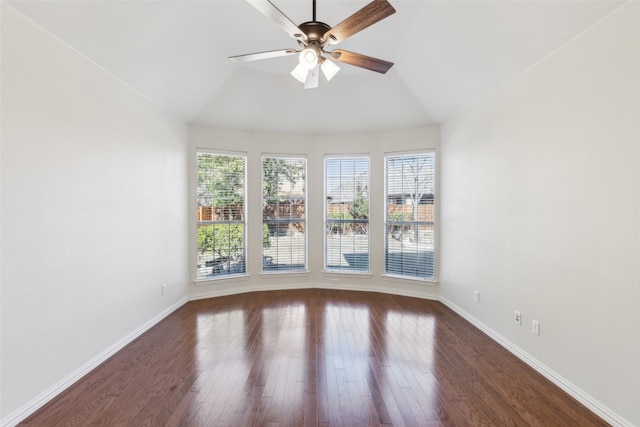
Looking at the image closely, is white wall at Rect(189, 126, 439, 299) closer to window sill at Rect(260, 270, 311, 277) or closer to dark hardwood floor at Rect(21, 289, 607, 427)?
window sill at Rect(260, 270, 311, 277)

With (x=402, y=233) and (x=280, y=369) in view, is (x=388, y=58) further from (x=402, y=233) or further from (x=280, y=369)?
(x=280, y=369)

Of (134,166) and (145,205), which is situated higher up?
(134,166)

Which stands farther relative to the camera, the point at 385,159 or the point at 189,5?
the point at 385,159

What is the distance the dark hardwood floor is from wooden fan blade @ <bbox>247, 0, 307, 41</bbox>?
8.71 feet

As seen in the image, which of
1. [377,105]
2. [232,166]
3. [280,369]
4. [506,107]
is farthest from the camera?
[232,166]

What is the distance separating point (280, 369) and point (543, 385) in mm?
2167

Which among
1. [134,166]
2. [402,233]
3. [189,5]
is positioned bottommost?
[402,233]

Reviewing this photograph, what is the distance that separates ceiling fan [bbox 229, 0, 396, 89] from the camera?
186cm

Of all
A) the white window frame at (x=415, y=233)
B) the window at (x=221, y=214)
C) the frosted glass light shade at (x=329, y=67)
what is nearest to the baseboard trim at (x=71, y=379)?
the window at (x=221, y=214)

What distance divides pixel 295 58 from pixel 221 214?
259 cm

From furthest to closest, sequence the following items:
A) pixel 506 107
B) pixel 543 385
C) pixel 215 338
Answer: pixel 215 338, pixel 506 107, pixel 543 385

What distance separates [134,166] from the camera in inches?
131

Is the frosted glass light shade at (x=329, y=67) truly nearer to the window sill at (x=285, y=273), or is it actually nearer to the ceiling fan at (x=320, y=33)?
the ceiling fan at (x=320, y=33)

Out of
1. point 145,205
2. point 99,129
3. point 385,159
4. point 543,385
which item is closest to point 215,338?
point 145,205
